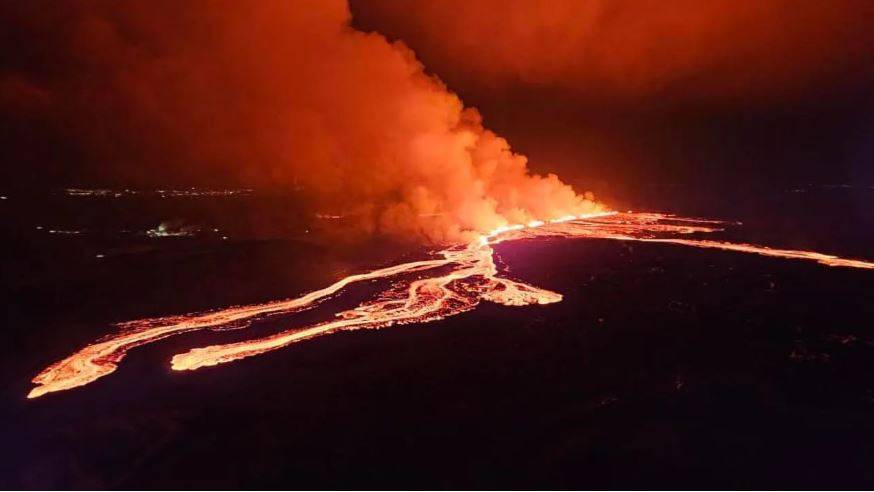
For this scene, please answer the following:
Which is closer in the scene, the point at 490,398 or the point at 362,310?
the point at 490,398

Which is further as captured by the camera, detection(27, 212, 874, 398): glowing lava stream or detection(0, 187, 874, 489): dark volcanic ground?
detection(27, 212, 874, 398): glowing lava stream

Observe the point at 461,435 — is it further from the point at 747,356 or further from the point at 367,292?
the point at 367,292

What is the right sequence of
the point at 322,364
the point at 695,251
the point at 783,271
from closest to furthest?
1. the point at 322,364
2. the point at 783,271
3. the point at 695,251

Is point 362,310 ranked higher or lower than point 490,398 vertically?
higher

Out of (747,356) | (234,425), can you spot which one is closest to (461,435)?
(234,425)

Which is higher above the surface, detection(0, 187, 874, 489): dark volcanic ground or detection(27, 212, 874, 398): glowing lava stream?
detection(27, 212, 874, 398): glowing lava stream
